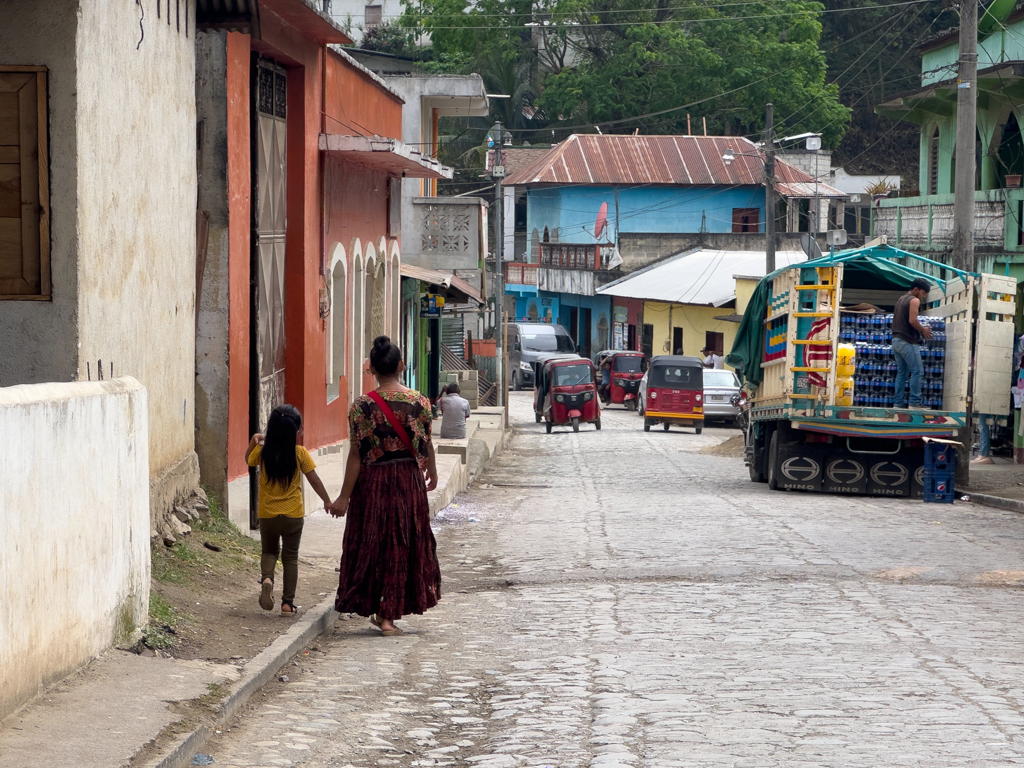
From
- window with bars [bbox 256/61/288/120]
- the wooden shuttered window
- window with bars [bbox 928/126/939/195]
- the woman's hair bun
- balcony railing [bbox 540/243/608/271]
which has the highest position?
window with bars [bbox 928/126/939/195]

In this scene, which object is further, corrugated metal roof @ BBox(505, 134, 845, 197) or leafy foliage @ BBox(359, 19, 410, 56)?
leafy foliage @ BBox(359, 19, 410, 56)

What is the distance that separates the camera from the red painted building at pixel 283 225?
1033 cm

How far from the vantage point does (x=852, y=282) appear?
19.3 metres

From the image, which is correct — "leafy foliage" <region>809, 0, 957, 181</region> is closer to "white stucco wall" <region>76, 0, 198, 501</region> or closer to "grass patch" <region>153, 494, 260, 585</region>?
"grass patch" <region>153, 494, 260, 585</region>

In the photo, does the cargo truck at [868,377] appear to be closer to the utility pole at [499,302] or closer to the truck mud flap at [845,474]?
the truck mud flap at [845,474]

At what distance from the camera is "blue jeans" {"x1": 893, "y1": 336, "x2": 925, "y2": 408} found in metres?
16.1

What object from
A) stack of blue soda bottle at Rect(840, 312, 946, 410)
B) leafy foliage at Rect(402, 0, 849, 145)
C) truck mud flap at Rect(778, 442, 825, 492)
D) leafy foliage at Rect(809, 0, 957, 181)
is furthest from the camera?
leafy foliage at Rect(809, 0, 957, 181)

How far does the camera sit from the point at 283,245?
42.1 ft

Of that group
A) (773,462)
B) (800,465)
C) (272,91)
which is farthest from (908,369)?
(272,91)

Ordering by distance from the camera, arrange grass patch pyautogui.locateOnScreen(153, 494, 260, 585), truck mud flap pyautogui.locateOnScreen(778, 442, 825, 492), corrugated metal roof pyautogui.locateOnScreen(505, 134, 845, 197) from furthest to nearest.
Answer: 1. corrugated metal roof pyautogui.locateOnScreen(505, 134, 845, 197)
2. truck mud flap pyautogui.locateOnScreen(778, 442, 825, 492)
3. grass patch pyautogui.locateOnScreen(153, 494, 260, 585)

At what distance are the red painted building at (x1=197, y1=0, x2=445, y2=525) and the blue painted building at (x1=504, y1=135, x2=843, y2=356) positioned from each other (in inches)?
1557

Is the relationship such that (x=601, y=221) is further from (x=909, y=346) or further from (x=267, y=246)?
(x=267, y=246)

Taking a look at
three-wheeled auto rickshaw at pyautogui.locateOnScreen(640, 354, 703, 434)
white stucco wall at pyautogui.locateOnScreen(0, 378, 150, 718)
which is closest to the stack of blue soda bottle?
white stucco wall at pyautogui.locateOnScreen(0, 378, 150, 718)

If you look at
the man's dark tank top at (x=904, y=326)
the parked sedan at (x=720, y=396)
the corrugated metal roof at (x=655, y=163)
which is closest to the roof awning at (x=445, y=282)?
the parked sedan at (x=720, y=396)
